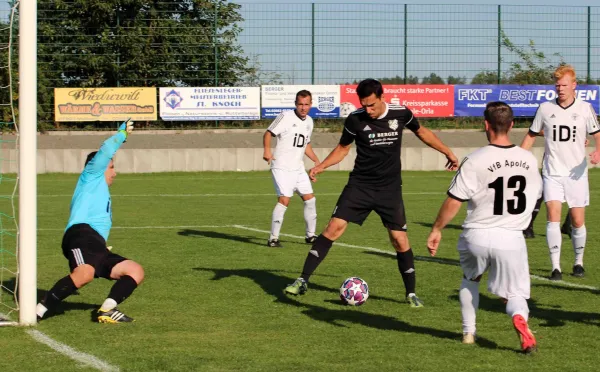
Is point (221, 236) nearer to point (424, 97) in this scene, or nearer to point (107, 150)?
point (107, 150)

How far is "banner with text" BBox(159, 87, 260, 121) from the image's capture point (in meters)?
30.9

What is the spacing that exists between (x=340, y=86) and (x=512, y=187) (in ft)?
80.0

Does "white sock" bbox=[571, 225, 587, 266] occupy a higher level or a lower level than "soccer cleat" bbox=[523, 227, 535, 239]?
higher

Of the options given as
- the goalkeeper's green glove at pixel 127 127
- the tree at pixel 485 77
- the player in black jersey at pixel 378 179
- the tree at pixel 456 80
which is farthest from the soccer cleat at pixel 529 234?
the tree at pixel 485 77

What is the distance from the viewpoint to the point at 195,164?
91.8 feet

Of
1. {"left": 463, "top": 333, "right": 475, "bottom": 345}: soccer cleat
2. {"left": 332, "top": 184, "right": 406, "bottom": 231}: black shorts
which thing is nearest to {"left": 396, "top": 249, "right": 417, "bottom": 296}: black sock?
{"left": 332, "top": 184, "right": 406, "bottom": 231}: black shorts

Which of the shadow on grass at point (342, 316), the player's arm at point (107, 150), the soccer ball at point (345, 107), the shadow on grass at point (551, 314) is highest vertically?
the soccer ball at point (345, 107)

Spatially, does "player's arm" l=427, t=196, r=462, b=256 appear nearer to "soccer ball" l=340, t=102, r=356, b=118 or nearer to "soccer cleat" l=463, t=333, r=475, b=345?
"soccer cleat" l=463, t=333, r=475, b=345

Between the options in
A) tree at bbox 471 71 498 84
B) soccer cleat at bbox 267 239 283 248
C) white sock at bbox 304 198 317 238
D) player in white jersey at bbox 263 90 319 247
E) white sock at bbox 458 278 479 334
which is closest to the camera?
white sock at bbox 458 278 479 334

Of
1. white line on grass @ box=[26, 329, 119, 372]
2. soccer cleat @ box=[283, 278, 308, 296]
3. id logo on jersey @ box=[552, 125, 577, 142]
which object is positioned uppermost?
id logo on jersey @ box=[552, 125, 577, 142]

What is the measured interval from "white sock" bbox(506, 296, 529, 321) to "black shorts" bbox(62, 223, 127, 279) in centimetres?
330

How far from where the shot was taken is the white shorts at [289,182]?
13.5m

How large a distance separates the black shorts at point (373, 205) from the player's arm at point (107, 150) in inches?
83.3

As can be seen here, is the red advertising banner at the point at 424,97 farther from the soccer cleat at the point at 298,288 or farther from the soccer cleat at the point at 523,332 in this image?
the soccer cleat at the point at 523,332
